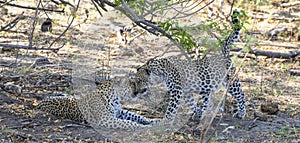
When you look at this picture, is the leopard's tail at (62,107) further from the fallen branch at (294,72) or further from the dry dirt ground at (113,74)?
the fallen branch at (294,72)

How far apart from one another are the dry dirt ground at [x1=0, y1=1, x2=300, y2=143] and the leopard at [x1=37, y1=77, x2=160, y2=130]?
128 millimetres

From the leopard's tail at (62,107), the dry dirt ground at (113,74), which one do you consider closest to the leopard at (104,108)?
the leopard's tail at (62,107)

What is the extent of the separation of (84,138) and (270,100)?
10.8ft

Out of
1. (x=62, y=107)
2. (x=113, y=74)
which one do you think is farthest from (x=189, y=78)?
(x=62, y=107)

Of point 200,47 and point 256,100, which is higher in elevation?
point 200,47

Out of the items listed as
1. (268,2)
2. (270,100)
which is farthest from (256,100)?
(268,2)

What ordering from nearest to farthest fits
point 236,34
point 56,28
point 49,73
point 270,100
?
point 236,34 → point 270,100 → point 49,73 → point 56,28

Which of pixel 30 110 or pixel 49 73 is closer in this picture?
pixel 30 110

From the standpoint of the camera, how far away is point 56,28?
12.9 metres

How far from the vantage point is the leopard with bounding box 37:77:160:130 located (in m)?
7.30

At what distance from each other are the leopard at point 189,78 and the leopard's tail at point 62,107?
797mm

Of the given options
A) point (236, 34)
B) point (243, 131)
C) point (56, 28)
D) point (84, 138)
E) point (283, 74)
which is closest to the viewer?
point (84, 138)

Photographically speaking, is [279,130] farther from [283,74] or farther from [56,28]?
[56,28]

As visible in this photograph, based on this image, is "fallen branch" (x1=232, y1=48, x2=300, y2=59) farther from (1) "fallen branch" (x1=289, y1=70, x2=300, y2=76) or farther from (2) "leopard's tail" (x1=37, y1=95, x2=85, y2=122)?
(2) "leopard's tail" (x1=37, y1=95, x2=85, y2=122)
